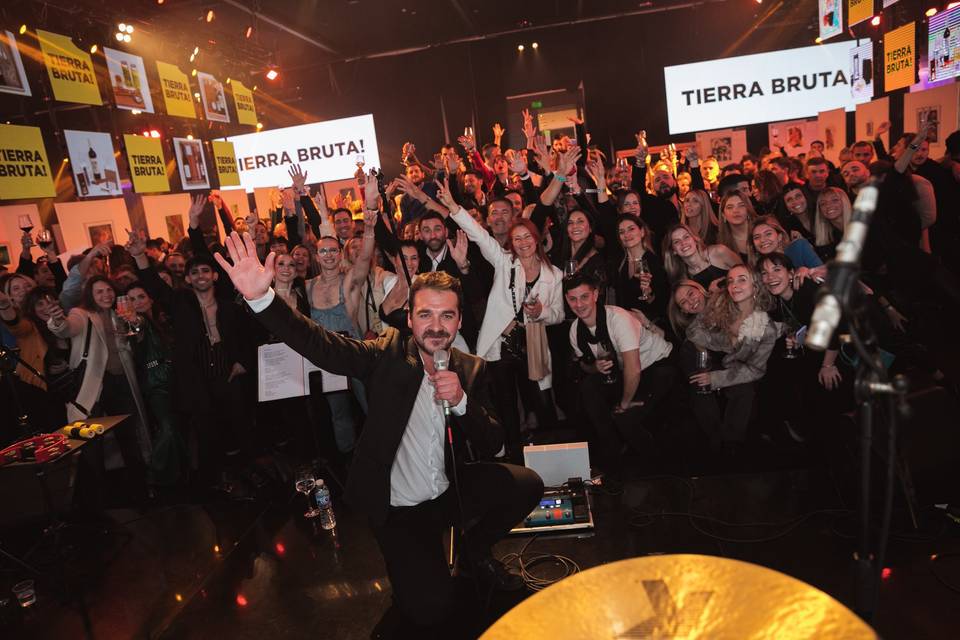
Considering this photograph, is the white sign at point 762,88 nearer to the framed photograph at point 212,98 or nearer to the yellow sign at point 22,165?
the framed photograph at point 212,98

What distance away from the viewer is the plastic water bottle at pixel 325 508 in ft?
11.6

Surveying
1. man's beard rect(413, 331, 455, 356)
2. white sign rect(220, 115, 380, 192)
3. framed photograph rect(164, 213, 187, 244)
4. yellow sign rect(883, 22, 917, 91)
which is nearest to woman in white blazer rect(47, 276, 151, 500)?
man's beard rect(413, 331, 455, 356)

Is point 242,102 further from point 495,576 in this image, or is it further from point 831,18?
point 495,576

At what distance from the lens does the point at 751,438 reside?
4.17 meters

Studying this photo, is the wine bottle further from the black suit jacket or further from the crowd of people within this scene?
the black suit jacket

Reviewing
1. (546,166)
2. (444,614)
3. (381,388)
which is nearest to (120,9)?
(546,166)

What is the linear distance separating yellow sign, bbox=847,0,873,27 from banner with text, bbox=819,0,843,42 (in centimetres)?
22

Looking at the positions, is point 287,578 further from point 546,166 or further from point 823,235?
point 823,235

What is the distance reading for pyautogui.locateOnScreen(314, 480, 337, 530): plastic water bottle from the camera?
3.54 m

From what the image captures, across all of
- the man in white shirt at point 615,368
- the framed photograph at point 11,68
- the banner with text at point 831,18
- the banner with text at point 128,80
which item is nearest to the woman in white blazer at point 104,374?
the framed photograph at point 11,68

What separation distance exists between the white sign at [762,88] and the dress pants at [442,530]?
1034 cm

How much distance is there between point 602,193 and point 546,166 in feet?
1.88

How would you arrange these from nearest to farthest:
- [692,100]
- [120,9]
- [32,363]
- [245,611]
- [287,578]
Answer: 1. [245,611]
2. [287,578]
3. [32,363]
4. [120,9]
5. [692,100]

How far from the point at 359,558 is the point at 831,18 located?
8.65 metres
